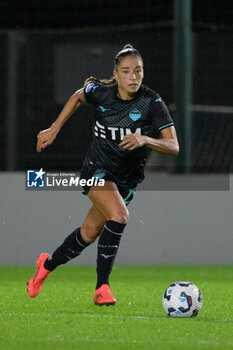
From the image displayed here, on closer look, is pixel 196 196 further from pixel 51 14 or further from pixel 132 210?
pixel 51 14

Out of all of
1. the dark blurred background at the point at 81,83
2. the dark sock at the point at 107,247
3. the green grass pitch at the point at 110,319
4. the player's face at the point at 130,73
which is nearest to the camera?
the green grass pitch at the point at 110,319

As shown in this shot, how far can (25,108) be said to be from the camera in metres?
11.9

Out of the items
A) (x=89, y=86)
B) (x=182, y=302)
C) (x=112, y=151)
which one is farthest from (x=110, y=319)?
(x=89, y=86)

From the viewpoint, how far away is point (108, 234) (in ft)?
23.2

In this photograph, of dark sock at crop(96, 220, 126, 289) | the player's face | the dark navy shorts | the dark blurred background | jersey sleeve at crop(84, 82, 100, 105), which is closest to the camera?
dark sock at crop(96, 220, 126, 289)

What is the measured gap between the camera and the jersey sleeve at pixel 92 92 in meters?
7.48

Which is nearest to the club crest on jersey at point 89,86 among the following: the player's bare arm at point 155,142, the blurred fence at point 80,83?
the player's bare arm at point 155,142

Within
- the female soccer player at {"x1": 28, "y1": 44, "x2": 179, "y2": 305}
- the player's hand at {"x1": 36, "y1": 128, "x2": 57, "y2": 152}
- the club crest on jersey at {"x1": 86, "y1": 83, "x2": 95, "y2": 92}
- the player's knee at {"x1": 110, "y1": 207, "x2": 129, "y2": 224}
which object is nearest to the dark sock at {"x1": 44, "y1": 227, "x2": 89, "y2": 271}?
the female soccer player at {"x1": 28, "y1": 44, "x2": 179, "y2": 305}

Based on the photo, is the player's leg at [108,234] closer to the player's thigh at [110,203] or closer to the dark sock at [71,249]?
the player's thigh at [110,203]

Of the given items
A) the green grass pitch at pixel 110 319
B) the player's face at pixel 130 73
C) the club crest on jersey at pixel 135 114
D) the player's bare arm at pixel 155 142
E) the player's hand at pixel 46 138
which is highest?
the player's face at pixel 130 73

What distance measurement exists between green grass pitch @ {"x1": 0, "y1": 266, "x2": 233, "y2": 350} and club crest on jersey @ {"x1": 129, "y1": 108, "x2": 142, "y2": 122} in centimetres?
135

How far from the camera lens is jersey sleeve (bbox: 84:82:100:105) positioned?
295 inches

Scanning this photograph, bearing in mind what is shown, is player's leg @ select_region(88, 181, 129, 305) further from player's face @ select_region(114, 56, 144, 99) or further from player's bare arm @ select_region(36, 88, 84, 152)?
player's face @ select_region(114, 56, 144, 99)

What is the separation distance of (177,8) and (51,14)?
4436mm
